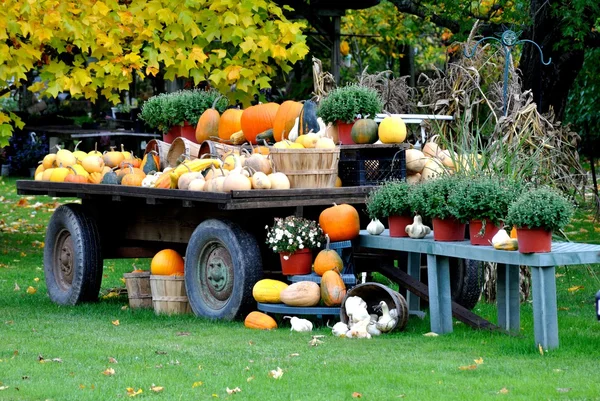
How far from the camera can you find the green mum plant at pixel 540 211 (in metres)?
6.57

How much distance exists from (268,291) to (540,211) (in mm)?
2215

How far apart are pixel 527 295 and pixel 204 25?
4877 millimetres

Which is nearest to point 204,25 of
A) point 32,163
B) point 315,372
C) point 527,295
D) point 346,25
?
point 527,295

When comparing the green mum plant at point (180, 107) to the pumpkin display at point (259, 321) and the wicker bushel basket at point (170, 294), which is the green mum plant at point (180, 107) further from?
the pumpkin display at point (259, 321)

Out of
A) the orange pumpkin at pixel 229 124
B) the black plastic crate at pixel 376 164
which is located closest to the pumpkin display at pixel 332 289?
the black plastic crate at pixel 376 164

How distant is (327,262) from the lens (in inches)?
312

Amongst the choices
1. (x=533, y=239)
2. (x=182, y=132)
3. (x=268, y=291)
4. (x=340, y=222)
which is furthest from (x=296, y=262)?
(x=182, y=132)

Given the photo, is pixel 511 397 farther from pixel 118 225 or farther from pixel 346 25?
pixel 346 25

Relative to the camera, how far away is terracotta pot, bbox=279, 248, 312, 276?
808 centimetres

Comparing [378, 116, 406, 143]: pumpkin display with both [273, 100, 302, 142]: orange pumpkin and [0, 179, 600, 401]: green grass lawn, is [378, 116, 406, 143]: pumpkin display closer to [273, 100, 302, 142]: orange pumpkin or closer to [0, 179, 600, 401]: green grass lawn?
[273, 100, 302, 142]: orange pumpkin

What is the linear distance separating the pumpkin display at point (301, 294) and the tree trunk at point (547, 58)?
505 centimetres

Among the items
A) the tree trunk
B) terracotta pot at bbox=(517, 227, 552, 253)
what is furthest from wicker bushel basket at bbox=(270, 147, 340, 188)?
the tree trunk

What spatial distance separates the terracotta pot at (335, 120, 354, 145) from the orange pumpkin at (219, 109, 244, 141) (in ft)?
3.97

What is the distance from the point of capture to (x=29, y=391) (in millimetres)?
5785
